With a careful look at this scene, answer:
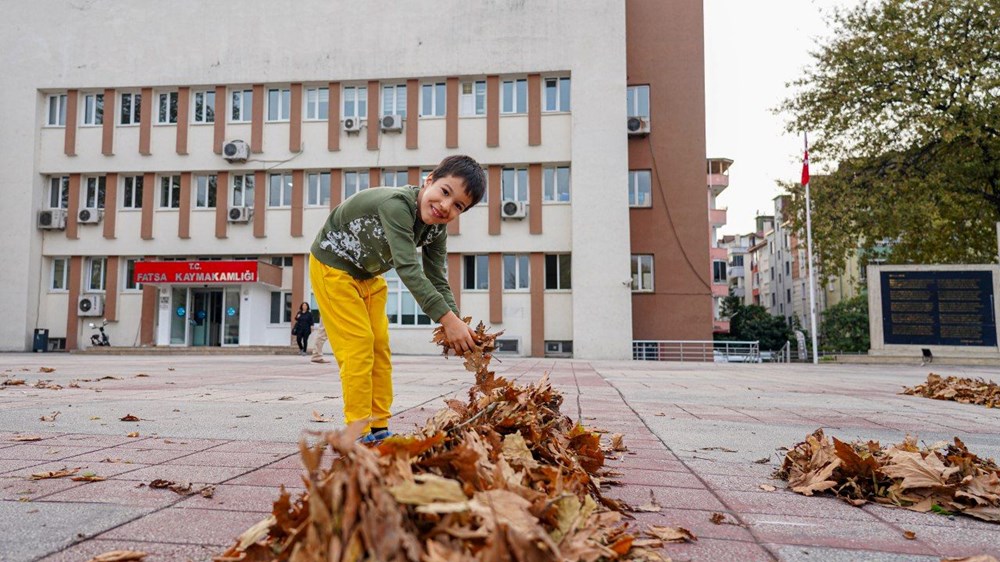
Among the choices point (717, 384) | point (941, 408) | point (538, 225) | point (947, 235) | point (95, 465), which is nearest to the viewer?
point (95, 465)

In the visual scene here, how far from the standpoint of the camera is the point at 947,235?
22.2m

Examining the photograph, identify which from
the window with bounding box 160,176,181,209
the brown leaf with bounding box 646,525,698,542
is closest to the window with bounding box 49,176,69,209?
the window with bounding box 160,176,181,209

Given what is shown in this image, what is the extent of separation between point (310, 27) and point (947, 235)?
24304mm

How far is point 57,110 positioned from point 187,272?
31.2ft

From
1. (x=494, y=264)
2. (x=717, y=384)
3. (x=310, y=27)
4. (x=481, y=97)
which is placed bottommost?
(x=717, y=384)

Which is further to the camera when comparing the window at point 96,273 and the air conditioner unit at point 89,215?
the window at point 96,273

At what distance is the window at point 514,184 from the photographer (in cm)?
2519

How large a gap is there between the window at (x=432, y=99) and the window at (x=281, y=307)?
897cm

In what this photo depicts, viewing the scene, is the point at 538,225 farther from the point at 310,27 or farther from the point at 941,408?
the point at 941,408

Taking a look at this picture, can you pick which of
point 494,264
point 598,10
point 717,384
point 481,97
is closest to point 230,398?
point 717,384

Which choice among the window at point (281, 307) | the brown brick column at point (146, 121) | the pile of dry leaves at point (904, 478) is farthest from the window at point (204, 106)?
the pile of dry leaves at point (904, 478)

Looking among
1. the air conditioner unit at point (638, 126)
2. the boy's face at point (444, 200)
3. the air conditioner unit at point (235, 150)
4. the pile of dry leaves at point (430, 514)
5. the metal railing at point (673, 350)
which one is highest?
the air conditioner unit at point (638, 126)

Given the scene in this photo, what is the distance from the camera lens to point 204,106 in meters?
26.5

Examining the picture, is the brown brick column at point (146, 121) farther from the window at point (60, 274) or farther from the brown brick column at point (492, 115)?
the brown brick column at point (492, 115)
